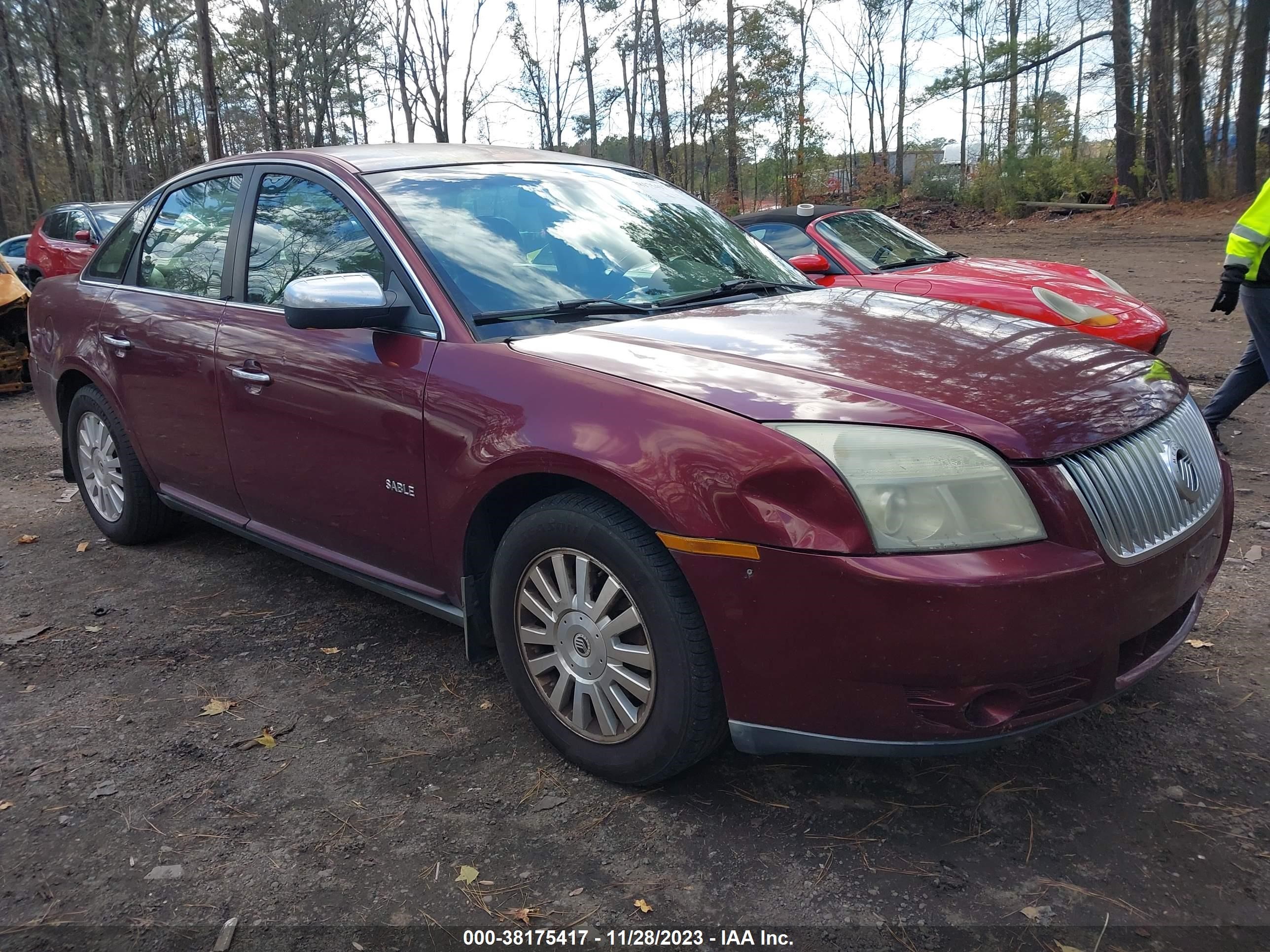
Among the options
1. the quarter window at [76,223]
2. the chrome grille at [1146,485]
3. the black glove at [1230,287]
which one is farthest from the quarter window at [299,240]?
the quarter window at [76,223]

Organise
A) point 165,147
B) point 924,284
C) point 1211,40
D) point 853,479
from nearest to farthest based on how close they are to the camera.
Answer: point 853,479 → point 924,284 → point 1211,40 → point 165,147

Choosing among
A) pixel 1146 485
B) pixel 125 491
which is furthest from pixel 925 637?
pixel 125 491

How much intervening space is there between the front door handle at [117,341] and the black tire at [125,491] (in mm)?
301

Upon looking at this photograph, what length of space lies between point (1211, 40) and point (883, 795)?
79.5ft

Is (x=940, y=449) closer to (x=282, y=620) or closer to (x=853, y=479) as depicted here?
(x=853, y=479)

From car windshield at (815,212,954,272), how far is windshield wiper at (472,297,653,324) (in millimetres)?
4656

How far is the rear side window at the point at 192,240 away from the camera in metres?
3.90

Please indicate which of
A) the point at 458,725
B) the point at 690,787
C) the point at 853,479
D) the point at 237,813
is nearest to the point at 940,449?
the point at 853,479

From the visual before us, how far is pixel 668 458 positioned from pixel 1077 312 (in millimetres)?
4793

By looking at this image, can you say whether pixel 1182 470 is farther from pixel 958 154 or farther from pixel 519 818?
pixel 958 154

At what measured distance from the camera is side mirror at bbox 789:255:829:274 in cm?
647

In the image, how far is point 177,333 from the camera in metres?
3.89

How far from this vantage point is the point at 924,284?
675cm

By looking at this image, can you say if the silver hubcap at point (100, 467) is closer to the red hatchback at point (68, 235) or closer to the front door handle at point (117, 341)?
the front door handle at point (117, 341)
